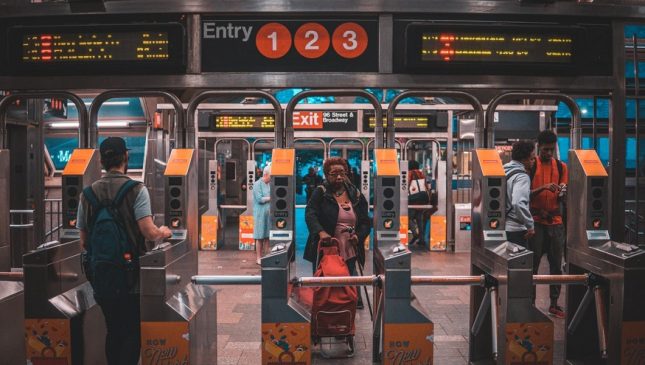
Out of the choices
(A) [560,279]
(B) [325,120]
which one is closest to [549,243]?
(A) [560,279]

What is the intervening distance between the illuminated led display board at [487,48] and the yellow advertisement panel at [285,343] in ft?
6.62

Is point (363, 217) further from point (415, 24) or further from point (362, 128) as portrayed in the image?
point (362, 128)

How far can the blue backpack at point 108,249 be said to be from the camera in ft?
10.2

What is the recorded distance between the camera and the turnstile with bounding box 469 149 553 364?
336cm

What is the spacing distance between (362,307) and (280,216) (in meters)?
2.43

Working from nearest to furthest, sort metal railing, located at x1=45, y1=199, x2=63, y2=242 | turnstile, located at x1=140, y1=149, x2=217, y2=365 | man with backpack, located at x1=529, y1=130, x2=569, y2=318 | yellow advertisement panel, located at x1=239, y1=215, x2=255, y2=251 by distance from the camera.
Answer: turnstile, located at x1=140, y1=149, x2=217, y2=365
man with backpack, located at x1=529, y1=130, x2=569, y2=318
metal railing, located at x1=45, y1=199, x2=63, y2=242
yellow advertisement panel, located at x1=239, y1=215, x2=255, y2=251

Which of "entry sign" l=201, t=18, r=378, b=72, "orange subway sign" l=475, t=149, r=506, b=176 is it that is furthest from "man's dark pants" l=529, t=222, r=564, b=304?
"entry sign" l=201, t=18, r=378, b=72

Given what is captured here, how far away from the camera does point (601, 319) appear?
369 centimetres

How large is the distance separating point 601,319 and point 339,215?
2.16m

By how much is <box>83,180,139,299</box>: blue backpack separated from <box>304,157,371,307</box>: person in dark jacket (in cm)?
171

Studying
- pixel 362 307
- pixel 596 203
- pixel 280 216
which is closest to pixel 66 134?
pixel 362 307

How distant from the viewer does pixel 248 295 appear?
20.7ft

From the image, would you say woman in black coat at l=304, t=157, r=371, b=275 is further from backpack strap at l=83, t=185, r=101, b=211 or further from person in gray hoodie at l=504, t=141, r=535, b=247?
backpack strap at l=83, t=185, r=101, b=211

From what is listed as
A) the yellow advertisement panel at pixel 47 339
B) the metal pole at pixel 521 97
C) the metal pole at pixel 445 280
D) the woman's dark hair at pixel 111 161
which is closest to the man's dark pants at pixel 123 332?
the yellow advertisement panel at pixel 47 339
